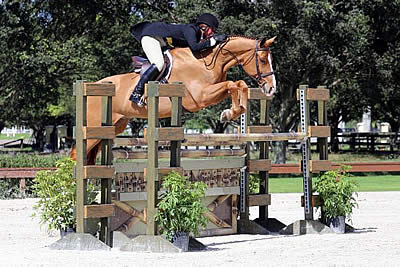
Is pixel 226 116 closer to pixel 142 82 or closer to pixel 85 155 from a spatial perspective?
pixel 142 82

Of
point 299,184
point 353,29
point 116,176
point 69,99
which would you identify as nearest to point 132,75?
point 116,176

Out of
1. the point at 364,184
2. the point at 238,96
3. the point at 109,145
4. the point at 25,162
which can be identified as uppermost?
the point at 238,96

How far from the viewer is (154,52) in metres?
10.2

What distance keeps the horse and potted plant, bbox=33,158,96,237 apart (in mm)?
826

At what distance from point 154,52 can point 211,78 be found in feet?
2.61

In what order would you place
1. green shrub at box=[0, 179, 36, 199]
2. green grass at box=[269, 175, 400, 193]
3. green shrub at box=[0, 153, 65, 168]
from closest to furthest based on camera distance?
green shrub at box=[0, 179, 36, 199]
green shrub at box=[0, 153, 65, 168]
green grass at box=[269, 175, 400, 193]

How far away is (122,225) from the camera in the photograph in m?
10.0

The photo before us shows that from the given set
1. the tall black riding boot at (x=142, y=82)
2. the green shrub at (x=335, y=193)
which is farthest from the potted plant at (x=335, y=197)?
the tall black riding boot at (x=142, y=82)

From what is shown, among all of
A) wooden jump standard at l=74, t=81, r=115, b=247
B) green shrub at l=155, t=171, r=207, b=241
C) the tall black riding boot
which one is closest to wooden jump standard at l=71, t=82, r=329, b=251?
wooden jump standard at l=74, t=81, r=115, b=247

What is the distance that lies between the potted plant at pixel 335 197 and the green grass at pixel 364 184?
341 inches

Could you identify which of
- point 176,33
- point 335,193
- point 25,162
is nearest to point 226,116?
point 176,33

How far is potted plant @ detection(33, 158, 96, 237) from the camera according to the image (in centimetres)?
998

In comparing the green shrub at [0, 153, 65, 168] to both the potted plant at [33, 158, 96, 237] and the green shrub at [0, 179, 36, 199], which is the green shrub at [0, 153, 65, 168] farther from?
the potted plant at [33, 158, 96, 237]

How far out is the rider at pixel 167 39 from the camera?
1020 centimetres
